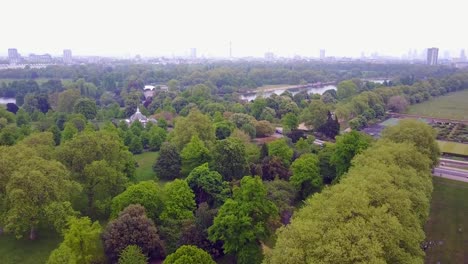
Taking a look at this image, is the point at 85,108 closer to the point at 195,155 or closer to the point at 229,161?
the point at 195,155

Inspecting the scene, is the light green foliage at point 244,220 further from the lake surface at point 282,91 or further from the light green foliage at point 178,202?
the lake surface at point 282,91

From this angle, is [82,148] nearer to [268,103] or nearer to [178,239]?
[178,239]

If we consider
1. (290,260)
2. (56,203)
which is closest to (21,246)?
(56,203)

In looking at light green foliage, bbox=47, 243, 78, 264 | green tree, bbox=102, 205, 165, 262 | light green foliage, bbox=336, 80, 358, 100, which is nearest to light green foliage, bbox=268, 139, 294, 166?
green tree, bbox=102, 205, 165, 262

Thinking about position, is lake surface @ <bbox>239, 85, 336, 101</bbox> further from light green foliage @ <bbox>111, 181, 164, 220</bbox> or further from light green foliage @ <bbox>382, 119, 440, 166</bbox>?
light green foliage @ <bbox>111, 181, 164, 220</bbox>

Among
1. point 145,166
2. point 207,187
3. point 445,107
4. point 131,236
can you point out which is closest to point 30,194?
point 131,236
